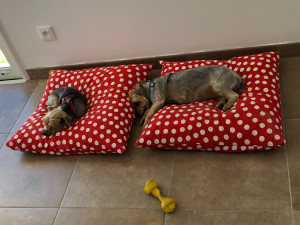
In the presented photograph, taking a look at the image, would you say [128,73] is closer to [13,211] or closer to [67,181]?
[67,181]

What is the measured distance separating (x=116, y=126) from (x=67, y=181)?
1.62 ft

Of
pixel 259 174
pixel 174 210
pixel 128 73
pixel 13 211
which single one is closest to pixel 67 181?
pixel 13 211

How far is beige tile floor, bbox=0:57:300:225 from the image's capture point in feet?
5.75

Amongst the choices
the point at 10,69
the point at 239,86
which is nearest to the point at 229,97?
the point at 239,86

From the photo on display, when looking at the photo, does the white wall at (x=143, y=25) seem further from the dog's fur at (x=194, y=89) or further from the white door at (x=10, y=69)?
the dog's fur at (x=194, y=89)

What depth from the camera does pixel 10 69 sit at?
3195mm

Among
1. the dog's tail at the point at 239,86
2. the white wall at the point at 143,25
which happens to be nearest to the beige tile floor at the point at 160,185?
the dog's tail at the point at 239,86

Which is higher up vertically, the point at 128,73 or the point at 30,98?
the point at 128,73

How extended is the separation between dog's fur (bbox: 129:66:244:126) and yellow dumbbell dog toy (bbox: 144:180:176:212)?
56 centimetres

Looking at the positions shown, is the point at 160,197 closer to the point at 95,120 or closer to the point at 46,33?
the point at 95,120

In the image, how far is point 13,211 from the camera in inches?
82.2

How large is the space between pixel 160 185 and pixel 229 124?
56 centimetres

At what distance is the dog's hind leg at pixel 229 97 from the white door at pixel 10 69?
202 centimetres

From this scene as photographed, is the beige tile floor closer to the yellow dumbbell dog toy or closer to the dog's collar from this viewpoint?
the yellow dumbbell dog toy
